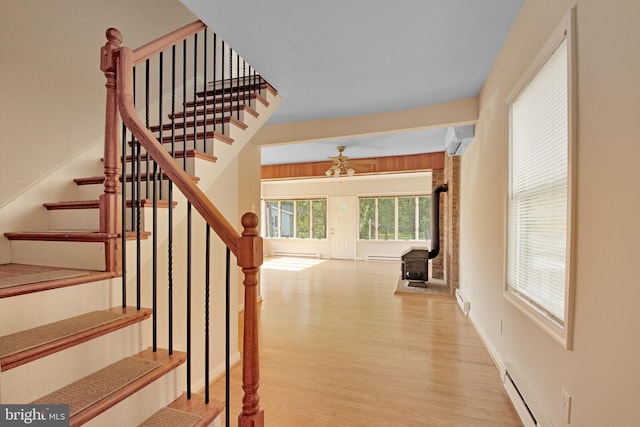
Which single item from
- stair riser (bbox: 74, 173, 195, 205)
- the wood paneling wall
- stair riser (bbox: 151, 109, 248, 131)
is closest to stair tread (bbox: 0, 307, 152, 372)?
stair riser (bbox: 74, 173, 195, 205)

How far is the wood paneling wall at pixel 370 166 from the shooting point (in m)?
6.43

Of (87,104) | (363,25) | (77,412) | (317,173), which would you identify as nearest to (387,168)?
(317,173)

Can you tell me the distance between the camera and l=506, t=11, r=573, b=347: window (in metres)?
1.51

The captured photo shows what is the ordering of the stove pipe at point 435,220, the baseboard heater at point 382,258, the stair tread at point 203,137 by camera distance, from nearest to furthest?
the stair tread at point 203,137 → the stove pipe at point 435,220 → the baseboard heater at point 382,258

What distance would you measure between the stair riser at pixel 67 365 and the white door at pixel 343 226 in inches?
323

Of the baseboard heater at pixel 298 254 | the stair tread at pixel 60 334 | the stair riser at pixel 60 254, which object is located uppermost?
the stair riser at pixel 60 254

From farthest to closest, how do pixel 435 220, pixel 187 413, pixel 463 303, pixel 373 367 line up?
1. pixel 435 220
2. pixel 463 303
3. pixel 373 367
4. pixel 187 413

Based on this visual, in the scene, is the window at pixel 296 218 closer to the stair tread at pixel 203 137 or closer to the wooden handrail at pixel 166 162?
the stair tread at pixel 203 137

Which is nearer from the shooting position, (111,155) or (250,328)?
(250,328)

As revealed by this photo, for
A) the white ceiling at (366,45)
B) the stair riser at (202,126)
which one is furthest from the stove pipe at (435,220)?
the stair riser at (202,126)

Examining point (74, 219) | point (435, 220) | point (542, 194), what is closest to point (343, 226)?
point (435, 220)

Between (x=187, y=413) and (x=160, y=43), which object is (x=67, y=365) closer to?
(x=187, y=413)

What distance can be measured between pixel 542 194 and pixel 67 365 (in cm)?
264

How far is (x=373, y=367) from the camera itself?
2596 millimetres
